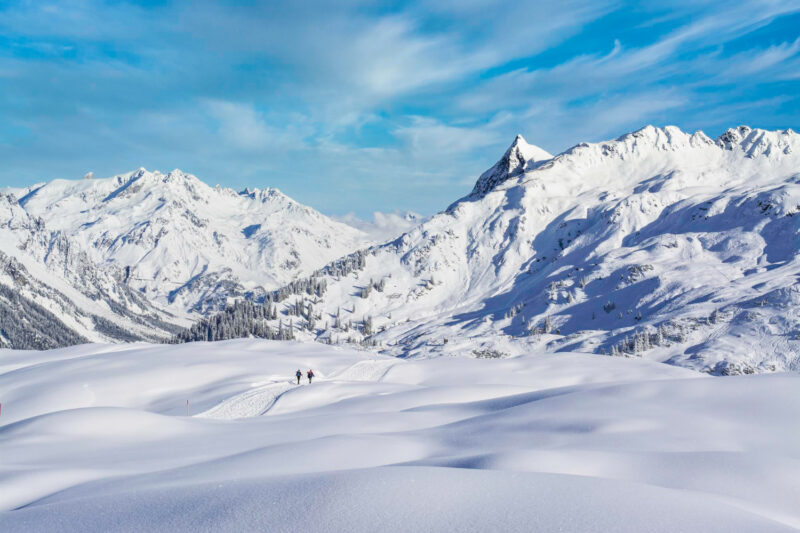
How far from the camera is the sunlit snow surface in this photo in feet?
25.3

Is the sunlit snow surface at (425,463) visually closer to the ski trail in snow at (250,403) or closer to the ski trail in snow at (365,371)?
the ski trail in snow at (250,403)

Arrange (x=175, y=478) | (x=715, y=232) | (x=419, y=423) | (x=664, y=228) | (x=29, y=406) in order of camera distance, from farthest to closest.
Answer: (x=664, y=228) < (x=715, y=232) < (x=29, y=406) < (x=419, y=423) < (x=175, y=478)

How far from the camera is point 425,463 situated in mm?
13445

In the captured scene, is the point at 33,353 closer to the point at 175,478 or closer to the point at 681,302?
the point at 175,478

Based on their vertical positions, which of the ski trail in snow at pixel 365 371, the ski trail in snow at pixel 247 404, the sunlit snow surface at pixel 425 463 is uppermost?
the sunlit snow surface at pixel 425 463

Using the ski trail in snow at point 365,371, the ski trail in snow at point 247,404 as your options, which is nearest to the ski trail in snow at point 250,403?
the ski trail in snow at point 247,404

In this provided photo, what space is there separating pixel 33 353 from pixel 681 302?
131 metres

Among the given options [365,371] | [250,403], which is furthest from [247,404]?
[365,371]

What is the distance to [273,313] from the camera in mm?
180375

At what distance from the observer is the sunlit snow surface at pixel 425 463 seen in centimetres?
772

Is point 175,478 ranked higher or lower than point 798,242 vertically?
lower

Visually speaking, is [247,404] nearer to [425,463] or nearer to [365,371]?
[365,371]

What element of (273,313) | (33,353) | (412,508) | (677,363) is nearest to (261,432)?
(412,508)

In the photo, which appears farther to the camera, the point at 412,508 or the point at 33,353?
the point at 33,353
